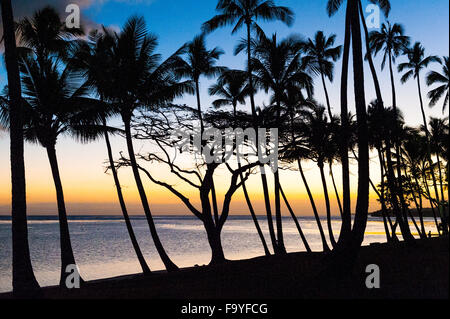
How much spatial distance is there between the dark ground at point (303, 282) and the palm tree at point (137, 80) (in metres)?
5.01

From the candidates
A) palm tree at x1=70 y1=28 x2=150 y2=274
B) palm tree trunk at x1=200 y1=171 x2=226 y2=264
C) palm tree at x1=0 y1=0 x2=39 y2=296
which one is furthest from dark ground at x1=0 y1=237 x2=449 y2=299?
palm tree at x1=70 y1=28 x2=150 y2=274

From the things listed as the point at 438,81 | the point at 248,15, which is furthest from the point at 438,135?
the point at 248,15

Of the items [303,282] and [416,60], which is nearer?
[303,282]

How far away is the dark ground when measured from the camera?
757cm

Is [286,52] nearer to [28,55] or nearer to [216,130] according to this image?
[216,130]

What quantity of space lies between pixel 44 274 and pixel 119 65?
1569cm

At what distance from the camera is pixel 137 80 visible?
1572cm

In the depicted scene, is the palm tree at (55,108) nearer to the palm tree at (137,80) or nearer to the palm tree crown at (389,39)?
the palm tree at (137,80)

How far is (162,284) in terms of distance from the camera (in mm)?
10562

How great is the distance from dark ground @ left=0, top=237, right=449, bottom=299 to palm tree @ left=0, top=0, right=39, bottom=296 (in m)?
0.67

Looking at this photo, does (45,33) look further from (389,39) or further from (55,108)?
(389,39)

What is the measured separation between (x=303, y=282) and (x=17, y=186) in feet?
23.6

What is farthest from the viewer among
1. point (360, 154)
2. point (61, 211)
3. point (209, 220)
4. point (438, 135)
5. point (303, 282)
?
point (438, 135)
